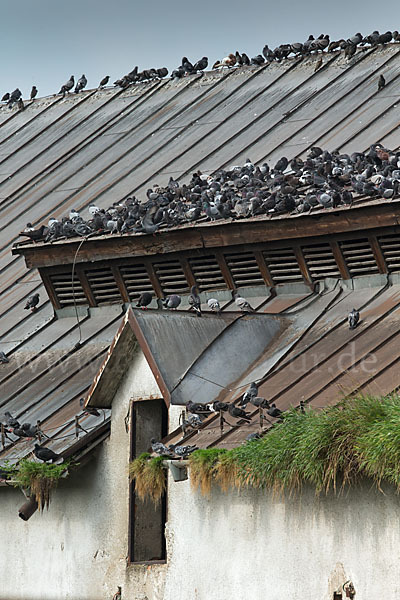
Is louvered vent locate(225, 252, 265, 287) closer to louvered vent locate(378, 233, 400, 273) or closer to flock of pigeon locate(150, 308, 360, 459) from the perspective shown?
louvered vent locate(378, 233, 400, 273)

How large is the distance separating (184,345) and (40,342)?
5.71 meters

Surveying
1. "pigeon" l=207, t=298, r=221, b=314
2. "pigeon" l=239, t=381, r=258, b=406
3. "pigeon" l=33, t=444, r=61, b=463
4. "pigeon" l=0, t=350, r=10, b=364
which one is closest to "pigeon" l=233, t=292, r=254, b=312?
"pigeon" l=207, t=298, r=221, b=314

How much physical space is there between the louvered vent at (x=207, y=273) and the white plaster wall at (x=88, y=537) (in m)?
3.22

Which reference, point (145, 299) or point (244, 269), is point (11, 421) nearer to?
point (145, 299)

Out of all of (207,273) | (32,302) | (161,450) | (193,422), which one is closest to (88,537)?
(161,450)

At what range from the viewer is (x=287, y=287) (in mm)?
18750

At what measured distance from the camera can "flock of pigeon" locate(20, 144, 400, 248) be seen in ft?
58.8

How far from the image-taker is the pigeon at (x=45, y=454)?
55.2ft

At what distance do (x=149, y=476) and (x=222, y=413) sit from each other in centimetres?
118

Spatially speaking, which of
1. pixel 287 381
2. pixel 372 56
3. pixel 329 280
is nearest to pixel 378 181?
pixel 329 280

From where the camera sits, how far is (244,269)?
63.5ft

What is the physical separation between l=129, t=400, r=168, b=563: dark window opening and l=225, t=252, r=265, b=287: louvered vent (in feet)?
10.5

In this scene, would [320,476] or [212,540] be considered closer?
[320,476]

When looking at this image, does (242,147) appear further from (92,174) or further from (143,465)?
(143,465)
